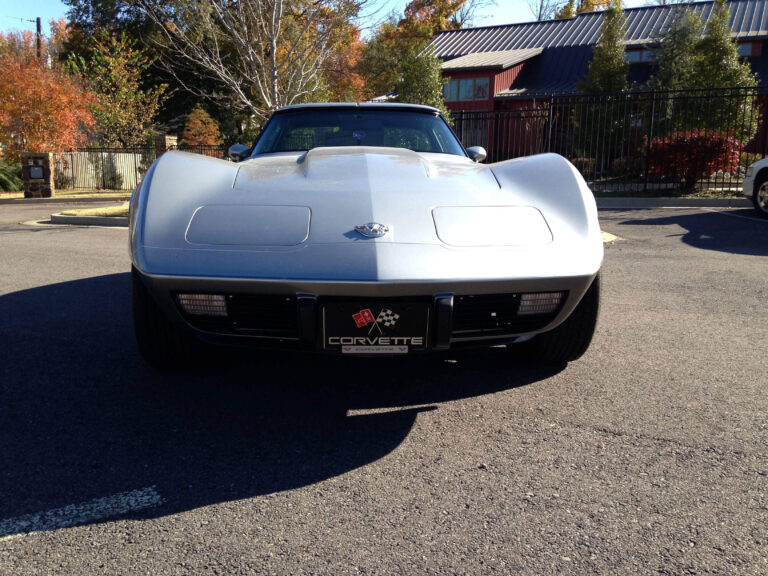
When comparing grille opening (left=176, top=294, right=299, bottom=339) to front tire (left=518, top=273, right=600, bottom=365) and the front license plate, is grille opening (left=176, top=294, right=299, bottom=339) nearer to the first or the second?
the front license plate

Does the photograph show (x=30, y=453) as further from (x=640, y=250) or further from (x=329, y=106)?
(x=640, y=250)

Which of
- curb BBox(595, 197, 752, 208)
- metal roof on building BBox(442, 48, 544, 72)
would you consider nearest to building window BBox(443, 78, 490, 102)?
metal roof on building BBox(442, 48, 544, 72)

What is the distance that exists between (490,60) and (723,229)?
22.7 meters

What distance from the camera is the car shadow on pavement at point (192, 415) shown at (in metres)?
2.06

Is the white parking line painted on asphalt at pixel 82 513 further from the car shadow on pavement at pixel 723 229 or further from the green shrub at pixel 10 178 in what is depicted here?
the green shrub at pixel 10 178

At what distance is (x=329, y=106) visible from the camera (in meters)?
4.15

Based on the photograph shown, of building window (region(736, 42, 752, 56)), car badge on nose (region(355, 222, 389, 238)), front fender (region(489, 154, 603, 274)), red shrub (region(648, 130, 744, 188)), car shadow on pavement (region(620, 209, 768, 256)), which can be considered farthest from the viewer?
building window (region(736, 42, 752, 56))

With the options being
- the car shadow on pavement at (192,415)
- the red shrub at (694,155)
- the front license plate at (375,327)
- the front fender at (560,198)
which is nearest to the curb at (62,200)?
the red shrub at (694,155)

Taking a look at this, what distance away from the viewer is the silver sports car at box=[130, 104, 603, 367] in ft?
7.50

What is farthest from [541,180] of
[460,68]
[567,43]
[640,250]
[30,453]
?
[567,43]

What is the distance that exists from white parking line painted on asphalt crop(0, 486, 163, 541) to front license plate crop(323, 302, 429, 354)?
784 millimetres

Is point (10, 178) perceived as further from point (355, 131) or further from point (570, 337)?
point (570, 337)

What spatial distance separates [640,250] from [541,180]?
495 cm

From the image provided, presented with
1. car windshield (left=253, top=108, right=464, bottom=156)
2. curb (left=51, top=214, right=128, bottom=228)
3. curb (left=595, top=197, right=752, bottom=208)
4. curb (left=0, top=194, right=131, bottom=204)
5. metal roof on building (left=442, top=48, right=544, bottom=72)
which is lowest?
curb (left=51, top=214, right=128, bottom=228)
